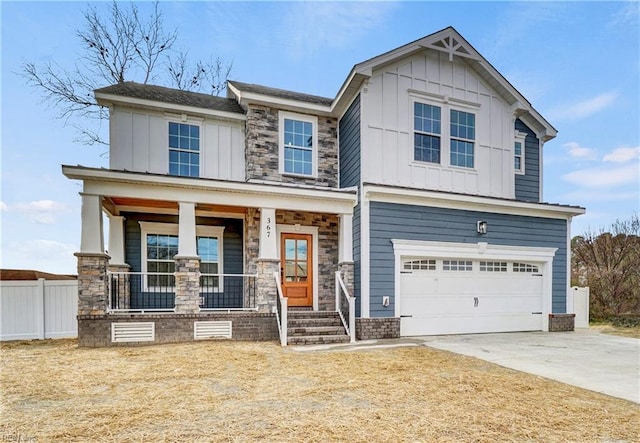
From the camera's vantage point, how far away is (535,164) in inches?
452

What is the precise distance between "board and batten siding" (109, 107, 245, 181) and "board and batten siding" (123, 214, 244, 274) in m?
1.32

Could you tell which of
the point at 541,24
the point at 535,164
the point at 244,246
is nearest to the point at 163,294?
the point at 244,246

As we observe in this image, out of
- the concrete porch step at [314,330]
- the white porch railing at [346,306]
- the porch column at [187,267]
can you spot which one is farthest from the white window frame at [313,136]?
→ the concrete porch step at [314,330]

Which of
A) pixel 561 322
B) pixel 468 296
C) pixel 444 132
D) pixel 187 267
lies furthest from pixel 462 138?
pixel 187 267

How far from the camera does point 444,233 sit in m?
9.45

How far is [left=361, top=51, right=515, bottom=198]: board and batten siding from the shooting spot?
30.3ft

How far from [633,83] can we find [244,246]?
44.1 ft

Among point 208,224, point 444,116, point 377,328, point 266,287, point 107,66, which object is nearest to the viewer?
point 266,287

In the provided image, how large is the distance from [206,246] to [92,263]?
3.27m

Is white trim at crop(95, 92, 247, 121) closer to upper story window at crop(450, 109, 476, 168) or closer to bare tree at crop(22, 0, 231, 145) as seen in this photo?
bare tree at crop(22, 0, 231, 145)

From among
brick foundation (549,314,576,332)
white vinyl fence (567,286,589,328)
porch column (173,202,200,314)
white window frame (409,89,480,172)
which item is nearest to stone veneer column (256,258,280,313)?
porch column (173,202,200,314)

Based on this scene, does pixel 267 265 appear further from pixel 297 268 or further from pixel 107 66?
pixel 107 66

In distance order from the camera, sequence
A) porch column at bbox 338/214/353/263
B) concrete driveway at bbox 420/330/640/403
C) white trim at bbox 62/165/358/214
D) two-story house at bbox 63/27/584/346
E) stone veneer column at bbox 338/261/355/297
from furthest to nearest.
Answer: porch column at bbox 338/214/353/263, stone veneer column at bbox 338/261/355/297, two-story house at bbox 63/27/584/346, white trim at bbox 62/165/358/214, concrete driveway at bbox 420/330/640/403

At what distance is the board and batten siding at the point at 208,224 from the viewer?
9797mm
